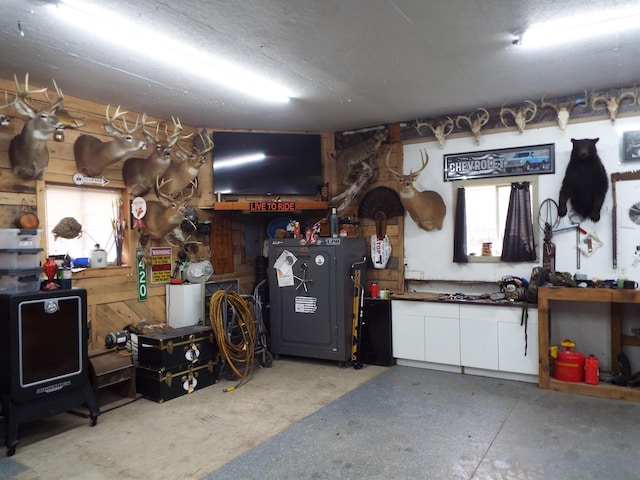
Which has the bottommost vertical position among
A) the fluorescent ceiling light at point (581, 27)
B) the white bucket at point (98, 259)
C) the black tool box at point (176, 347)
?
the black tool box at point (176, 347)

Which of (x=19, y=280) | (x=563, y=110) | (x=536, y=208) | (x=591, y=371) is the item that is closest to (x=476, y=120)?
(x=563, y=110)

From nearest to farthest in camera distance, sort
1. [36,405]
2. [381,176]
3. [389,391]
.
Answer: [36,405] < [389,391] < [381,176]

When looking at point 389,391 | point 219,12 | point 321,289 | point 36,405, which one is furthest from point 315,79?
point 36,405

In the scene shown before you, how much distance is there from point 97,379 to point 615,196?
16.8 feet

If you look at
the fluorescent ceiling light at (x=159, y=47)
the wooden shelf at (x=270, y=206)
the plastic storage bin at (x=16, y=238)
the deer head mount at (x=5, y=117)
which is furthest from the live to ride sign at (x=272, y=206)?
the deer head mount at (x=5, y=117)

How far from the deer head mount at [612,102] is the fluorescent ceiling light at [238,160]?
371cm

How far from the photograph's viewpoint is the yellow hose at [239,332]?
470 centimetres

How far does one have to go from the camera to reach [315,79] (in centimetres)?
414

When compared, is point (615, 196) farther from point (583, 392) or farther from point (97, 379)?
point (97, 379)

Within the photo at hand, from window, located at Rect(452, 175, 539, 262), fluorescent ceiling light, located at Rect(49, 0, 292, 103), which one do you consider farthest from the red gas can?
fluorescent ceiling light, located at Rect(49, 0, 292, 103)

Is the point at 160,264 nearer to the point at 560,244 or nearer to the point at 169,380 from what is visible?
the point at 169,380

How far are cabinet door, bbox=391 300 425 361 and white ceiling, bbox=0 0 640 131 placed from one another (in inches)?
88.7

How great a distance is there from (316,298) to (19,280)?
2965 millimetres

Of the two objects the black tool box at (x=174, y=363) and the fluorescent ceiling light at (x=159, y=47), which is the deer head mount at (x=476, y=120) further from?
the black tool box at (x=174, y=363)
